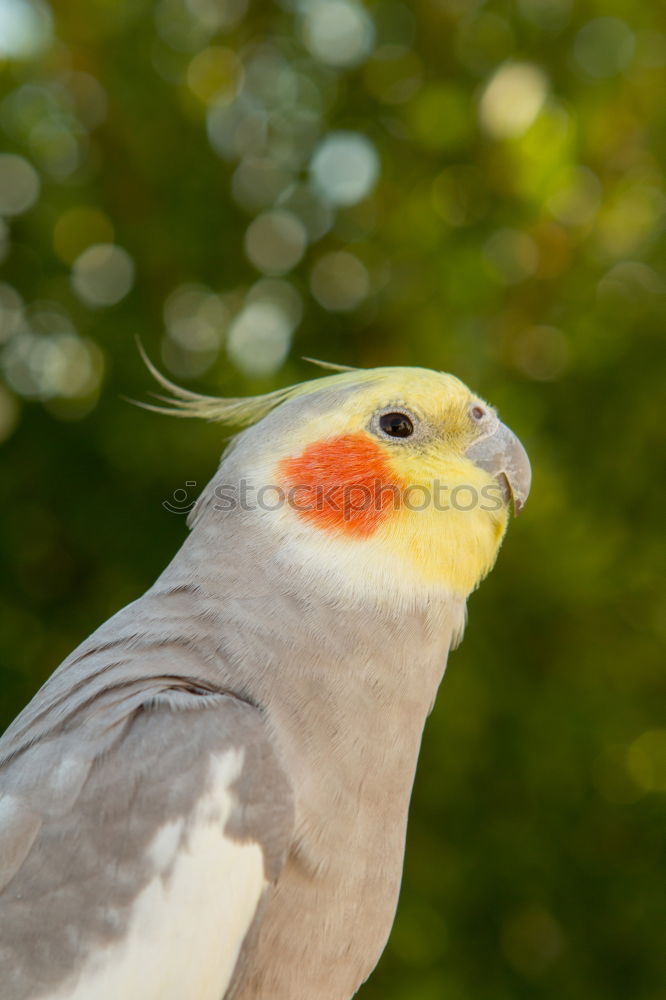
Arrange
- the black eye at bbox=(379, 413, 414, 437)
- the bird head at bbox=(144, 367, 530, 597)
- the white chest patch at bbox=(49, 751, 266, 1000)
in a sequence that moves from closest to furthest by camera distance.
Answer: the white chest patch at bbox=(49, 751, 266, 1000), the bird head at bbox=(144, 367, 530, 597), the black eye at bbox=(379, 413, 414, 437)

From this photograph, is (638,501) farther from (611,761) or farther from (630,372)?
(611,761)

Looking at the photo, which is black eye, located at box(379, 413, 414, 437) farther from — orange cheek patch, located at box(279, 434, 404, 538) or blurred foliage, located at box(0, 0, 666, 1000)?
blurred foliage, located at box(0, 0, 666, 1000)

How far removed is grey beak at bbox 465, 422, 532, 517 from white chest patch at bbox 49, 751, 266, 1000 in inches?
49.5

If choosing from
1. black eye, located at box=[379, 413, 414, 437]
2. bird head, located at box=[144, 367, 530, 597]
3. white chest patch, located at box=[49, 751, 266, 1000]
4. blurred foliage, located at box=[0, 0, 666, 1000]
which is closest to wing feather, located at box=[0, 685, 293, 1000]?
white chest patch, located at box=[49, 751, 266, 1000]

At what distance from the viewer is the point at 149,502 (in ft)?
14.2

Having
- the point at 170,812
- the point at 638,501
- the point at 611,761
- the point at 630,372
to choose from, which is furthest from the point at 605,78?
the point at 170,812

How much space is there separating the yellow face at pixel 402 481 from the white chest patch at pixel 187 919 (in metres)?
0.84

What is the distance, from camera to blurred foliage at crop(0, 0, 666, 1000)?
417 centimetres

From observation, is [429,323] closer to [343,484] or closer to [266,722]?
[343,484]

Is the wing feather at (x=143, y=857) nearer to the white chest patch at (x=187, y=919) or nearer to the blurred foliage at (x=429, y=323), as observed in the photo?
the white chest patch at (x=187, y=919)

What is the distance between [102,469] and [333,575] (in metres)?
2.10

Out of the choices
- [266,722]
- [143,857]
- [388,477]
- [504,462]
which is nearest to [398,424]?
[388,477]

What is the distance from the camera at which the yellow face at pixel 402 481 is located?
266cm

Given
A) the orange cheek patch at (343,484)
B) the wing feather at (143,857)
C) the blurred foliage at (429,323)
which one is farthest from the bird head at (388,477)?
the blurred foliage at (429,323)
